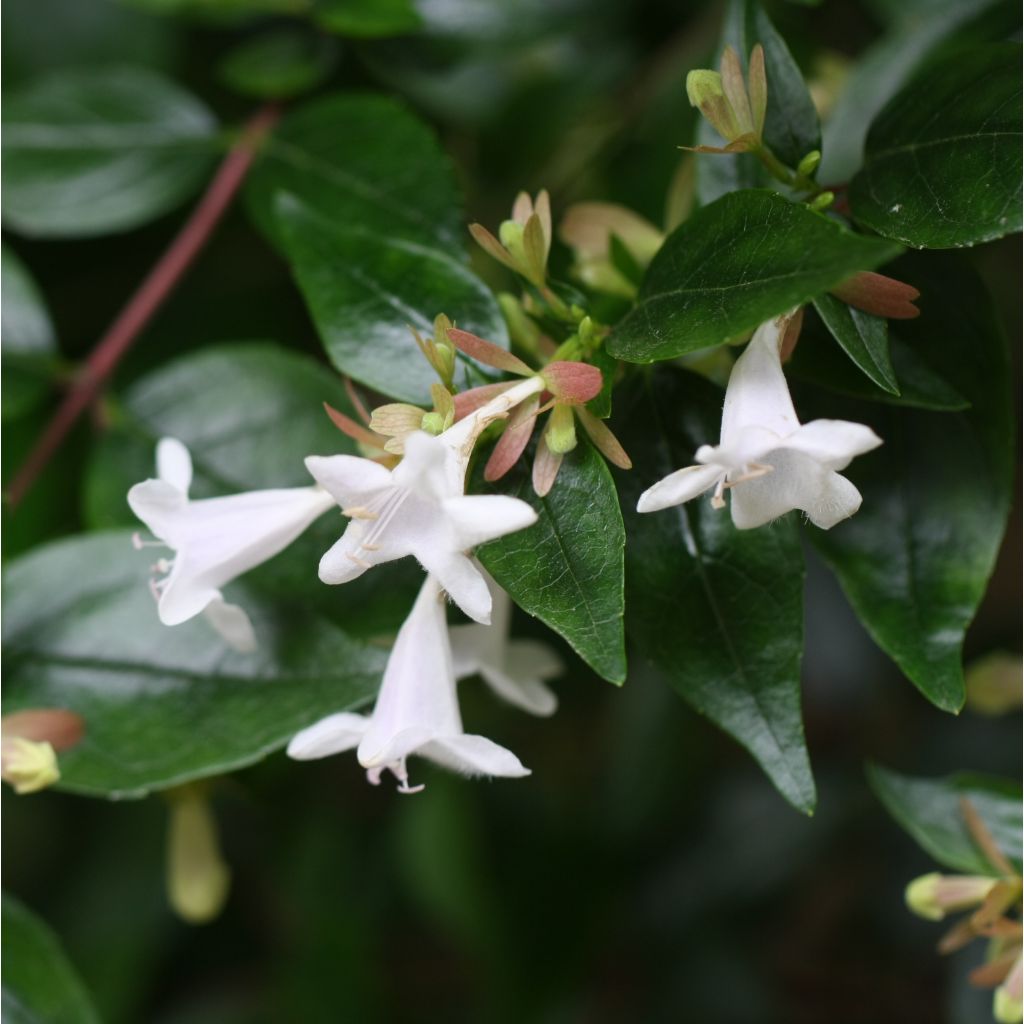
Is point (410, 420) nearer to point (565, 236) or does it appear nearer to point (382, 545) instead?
point (382, 545)

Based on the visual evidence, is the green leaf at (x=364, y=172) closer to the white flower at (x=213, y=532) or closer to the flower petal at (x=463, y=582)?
the white flower at (x=213, y=532)

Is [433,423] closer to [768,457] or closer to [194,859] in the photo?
[768,457]

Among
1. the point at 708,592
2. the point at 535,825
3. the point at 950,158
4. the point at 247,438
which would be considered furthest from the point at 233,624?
the point at 535,825

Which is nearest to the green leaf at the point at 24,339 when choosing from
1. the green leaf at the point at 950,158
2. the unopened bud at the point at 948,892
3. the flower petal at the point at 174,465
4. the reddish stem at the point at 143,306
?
the reddish stem at the point at 143,306

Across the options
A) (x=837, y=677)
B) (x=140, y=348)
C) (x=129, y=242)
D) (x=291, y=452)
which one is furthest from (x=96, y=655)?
(x=837, y=677)

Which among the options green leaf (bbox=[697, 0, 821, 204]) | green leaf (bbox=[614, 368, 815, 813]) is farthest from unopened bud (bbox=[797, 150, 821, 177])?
green leaf (bbox=[614, 368, 815, 813])
